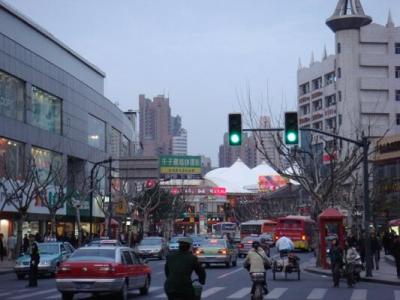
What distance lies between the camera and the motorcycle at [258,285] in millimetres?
18078

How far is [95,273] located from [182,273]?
9.36m

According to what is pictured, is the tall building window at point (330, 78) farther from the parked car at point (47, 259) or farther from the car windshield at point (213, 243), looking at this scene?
the parked car at point (47, 259)

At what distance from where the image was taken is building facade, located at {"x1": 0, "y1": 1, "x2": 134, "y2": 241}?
2157 inches

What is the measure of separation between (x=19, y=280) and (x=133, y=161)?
97.0ft

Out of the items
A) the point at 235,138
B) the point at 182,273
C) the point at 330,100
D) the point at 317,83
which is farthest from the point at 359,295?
the point at 317,83

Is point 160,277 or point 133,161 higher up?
point 133,161

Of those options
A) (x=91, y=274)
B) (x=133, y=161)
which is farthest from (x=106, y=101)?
(x=91, y=274)

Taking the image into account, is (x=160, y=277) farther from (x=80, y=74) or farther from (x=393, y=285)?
(x=80, y=74)

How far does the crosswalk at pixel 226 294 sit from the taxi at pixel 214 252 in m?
13.6

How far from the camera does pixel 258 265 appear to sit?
18703mm

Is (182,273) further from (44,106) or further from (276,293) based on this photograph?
(44,106)

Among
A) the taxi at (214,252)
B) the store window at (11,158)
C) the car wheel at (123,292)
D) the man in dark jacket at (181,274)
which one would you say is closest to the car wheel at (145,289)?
the car wheel at (123,292)

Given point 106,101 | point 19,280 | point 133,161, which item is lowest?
point 19,280

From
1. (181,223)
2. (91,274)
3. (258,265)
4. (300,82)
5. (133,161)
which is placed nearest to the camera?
(258,265)
